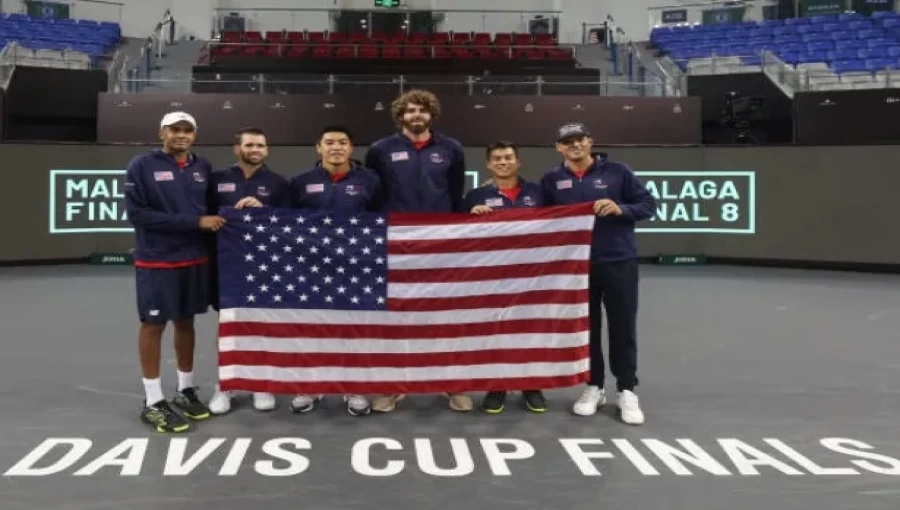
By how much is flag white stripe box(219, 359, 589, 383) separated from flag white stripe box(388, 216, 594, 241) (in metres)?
0.83

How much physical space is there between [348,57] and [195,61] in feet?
11.7

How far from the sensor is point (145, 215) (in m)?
4.68

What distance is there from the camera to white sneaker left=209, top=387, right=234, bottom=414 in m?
5.03

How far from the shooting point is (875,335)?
25.0 feet

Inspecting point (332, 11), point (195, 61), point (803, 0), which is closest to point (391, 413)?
point (195, 61)

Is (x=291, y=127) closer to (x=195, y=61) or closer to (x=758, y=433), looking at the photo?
(x=195, y=61)

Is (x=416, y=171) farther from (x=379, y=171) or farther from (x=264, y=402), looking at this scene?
(x=264, y=402)

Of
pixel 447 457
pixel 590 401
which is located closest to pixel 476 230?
pixel 590 401

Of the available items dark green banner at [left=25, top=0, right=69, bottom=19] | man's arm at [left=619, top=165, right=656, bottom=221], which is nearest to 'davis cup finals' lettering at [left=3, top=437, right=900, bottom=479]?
man's arm at [left=619, top=165, right=656, bottom=221]

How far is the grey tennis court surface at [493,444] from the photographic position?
3.68 meters

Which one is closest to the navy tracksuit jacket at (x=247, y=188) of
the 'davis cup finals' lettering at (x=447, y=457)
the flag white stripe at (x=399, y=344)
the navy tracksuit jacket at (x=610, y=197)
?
the flag white stripe at (x=399, y=344)

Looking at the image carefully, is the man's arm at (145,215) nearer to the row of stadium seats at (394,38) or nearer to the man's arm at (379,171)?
the man's arm at (379,171)

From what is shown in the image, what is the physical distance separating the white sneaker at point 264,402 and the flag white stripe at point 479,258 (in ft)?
3.76

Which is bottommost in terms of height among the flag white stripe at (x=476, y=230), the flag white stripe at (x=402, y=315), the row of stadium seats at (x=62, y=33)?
the flag white stripe at (x=402, y=315)
